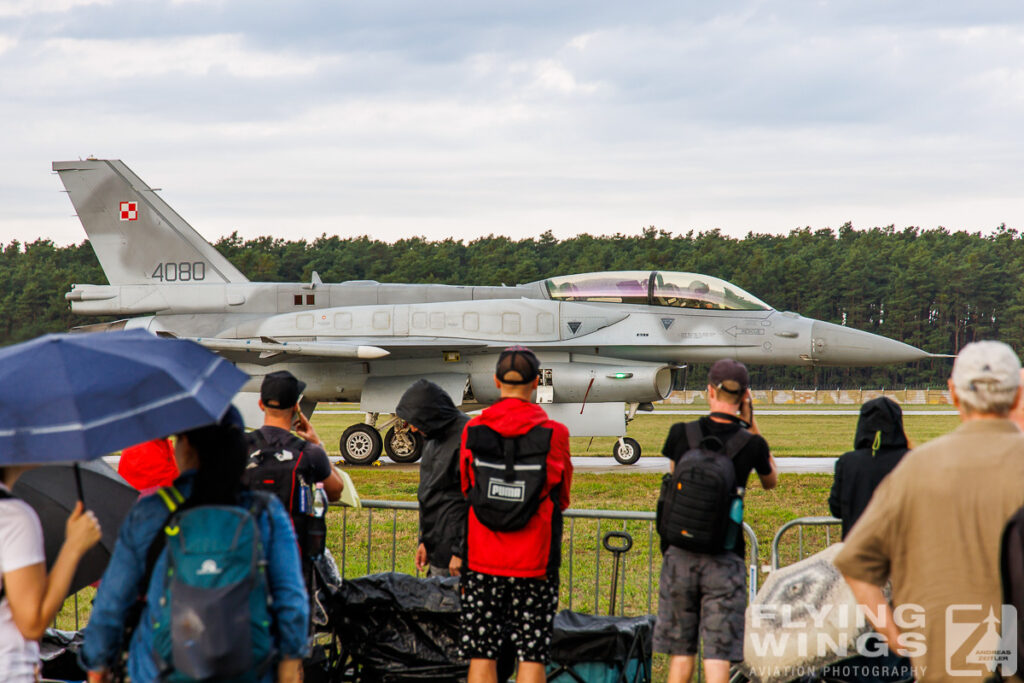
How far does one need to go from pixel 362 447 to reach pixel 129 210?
7410 mm

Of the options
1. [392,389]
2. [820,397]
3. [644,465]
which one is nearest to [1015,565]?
[644,465]

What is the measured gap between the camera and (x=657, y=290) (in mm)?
18047

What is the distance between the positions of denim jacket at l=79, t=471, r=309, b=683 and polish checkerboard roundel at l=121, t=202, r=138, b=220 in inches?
736

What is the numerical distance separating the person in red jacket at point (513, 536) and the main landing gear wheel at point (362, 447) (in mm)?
13086

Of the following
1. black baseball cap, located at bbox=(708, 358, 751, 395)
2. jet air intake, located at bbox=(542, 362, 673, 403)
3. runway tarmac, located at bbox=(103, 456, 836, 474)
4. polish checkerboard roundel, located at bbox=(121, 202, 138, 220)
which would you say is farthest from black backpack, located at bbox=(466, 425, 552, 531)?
polish checkerboard roundel, located at bbox=(121, 202, 138, 220)

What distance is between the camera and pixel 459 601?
541cm

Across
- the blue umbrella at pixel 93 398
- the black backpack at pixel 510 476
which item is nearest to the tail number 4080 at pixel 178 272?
the black backpack at pixel 510 476

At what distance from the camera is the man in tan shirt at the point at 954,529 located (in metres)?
2.89

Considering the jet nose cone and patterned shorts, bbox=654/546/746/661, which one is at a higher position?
the jet nose cone

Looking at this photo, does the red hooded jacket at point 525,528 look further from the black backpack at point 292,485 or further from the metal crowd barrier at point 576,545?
the metal crowd barrier at point 576,545

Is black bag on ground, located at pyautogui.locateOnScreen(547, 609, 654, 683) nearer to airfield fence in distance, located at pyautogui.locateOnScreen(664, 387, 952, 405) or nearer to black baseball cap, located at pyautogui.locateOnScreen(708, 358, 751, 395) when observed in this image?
black baseball cap, located at pyautogui.locateOnScreen(708, 358, 751, 395)

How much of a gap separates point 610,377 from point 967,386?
48.0ft

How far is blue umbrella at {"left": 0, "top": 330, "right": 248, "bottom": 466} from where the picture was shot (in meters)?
2.77

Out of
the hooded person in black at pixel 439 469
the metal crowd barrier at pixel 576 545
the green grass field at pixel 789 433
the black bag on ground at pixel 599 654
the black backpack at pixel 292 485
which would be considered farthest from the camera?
the green grass field at pixel 789 433
